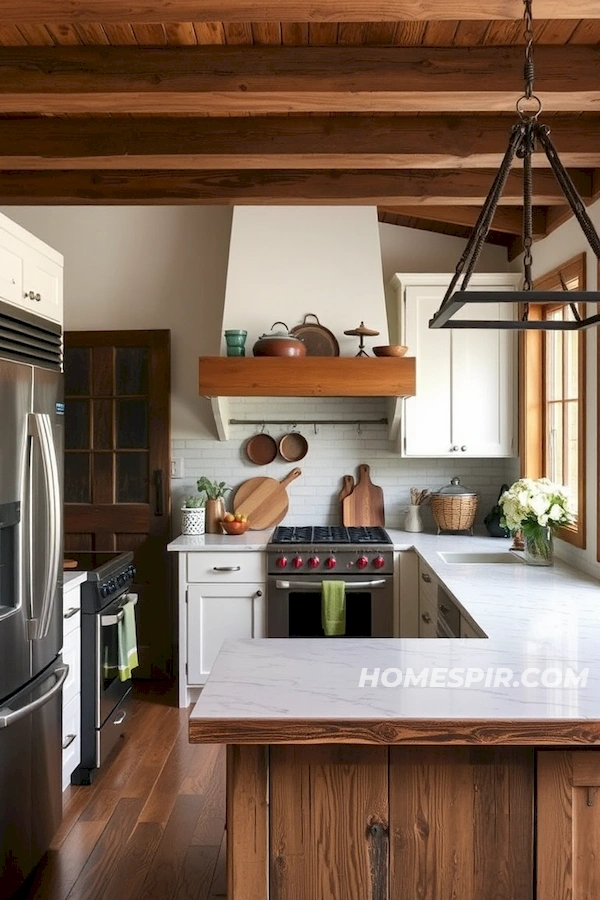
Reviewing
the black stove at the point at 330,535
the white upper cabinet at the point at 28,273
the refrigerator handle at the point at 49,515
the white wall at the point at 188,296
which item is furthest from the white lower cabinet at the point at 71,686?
the white wall at the point at 188,296

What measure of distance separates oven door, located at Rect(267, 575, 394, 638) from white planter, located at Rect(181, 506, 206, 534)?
69 cm

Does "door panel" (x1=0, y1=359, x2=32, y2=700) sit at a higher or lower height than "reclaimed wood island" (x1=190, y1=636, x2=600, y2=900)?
higher

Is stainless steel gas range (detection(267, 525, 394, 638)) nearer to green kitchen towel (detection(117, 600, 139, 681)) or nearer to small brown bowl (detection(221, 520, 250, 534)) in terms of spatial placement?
small brown bowl (detection(221, 520, 250, 534))

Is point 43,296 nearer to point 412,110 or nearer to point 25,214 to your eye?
point 412,110

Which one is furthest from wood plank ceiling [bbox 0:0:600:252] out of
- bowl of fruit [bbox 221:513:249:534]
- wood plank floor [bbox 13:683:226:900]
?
wood plank floor [bbox 13:683:226:900]

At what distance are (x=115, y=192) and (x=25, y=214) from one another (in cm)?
141

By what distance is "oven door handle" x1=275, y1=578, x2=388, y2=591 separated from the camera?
4895mm

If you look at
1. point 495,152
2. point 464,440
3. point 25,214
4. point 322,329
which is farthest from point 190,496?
point 495,152

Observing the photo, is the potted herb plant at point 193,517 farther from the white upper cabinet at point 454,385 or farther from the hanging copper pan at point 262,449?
the white upper cabinet at point 454,385

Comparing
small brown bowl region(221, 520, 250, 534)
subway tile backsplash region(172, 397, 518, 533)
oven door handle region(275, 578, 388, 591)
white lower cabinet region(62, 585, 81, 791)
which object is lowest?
white lower cabinet region(62, 585, 81, 791)

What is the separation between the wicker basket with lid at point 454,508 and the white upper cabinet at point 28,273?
2796mm

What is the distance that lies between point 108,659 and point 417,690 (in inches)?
97.7

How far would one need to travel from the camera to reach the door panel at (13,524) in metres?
2.81

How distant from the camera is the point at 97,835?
11.2 feet
